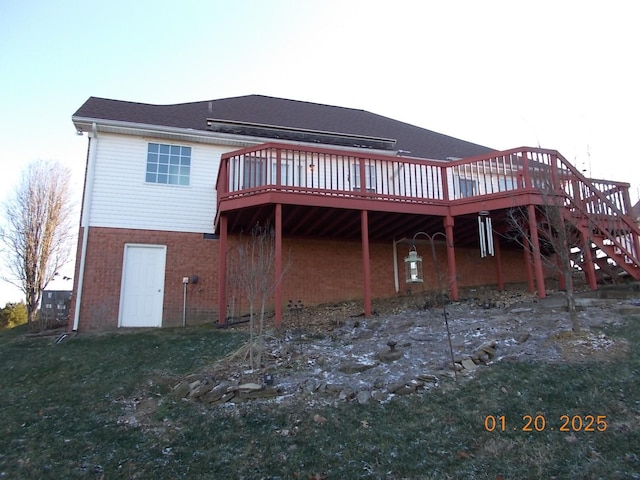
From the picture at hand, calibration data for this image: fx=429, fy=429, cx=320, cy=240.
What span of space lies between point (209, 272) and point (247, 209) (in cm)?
247

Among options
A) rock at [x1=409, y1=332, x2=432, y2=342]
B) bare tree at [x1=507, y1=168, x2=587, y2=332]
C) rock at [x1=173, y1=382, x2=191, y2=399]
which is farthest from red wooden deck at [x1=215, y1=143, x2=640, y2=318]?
rock at [x1=173, y1=382, x2=191, y2=399]

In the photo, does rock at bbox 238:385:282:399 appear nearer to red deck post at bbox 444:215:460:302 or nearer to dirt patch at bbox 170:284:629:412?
dirt patch at bbox 170:284:629:412

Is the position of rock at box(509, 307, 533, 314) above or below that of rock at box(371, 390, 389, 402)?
above

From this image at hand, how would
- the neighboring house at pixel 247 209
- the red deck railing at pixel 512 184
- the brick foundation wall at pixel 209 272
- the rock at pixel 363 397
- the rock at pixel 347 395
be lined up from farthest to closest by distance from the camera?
1. the brick foundation wall at pixel 209 272
2. the neighboring house at pixel 247 209
3. the red deck railing at pixel 512 184
4. the rock at pixel 347 395
5. the rock at pixel 363 397

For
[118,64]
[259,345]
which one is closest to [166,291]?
[259,345]

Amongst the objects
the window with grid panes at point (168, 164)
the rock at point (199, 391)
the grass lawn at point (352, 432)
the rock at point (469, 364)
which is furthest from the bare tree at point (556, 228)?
the window with grid panes at point (168, 164)

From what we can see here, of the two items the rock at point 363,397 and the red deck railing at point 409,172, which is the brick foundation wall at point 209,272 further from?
the rock at point 363,397

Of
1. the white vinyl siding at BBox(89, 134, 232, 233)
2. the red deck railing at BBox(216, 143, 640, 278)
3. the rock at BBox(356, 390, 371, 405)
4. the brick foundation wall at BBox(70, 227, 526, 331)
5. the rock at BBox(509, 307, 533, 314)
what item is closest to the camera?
the rock at BBox(356, 390, 371, 405)

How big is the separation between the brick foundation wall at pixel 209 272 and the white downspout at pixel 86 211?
97 mm

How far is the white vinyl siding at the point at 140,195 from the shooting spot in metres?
10.5

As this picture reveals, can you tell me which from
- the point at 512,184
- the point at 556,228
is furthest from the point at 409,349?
the point at 512,184

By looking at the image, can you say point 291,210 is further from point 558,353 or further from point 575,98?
point 575,98

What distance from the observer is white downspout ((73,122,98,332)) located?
9797 millimetres

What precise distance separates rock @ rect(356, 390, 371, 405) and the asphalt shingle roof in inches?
353
